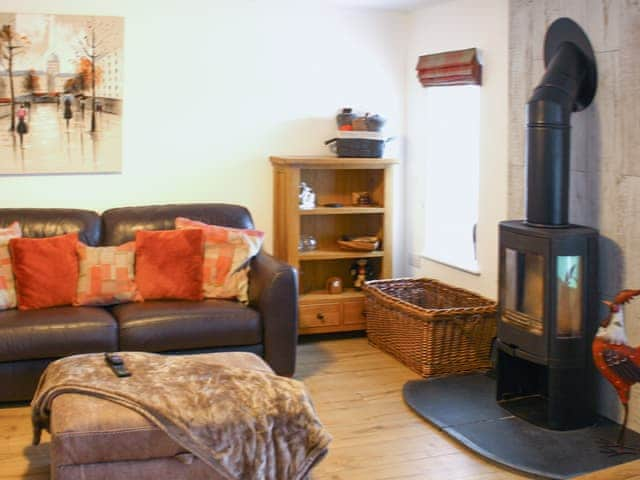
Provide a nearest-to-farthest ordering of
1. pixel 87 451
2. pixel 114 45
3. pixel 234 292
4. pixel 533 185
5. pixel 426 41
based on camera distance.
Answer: pixel 87 451 < pixel 533 185 < pixel 234 292 < pixel 114 45 < pixel 426 41

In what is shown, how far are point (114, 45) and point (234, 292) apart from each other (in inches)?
66.8

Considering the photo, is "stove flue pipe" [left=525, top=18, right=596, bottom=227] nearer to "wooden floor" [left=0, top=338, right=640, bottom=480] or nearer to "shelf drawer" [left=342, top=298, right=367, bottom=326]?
"wooden floor" [left=0, top=338, right=640, bottom=480]

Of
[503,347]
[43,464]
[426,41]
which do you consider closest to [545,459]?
[503,347]

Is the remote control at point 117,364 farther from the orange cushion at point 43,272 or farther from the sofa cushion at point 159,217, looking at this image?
the sofa cushion at point 159,217

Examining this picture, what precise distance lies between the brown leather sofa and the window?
4.31 ft

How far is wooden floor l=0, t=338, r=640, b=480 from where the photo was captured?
331 centimetres

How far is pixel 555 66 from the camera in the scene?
375cm

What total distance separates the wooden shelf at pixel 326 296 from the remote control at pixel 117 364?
6.32 feet

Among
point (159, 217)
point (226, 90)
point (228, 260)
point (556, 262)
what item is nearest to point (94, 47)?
point (226, 90)

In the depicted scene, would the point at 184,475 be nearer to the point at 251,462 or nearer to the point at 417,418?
the point at 251,462

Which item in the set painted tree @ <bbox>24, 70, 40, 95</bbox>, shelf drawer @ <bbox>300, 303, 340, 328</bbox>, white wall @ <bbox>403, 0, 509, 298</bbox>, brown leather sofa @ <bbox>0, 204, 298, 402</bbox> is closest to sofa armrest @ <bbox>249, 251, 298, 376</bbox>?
brown leather sofa @ <bbox>0, 204, 298, 402</bbox>

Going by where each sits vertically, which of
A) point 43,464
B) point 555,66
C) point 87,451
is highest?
point 555,66

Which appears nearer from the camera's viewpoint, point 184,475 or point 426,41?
point 184,475

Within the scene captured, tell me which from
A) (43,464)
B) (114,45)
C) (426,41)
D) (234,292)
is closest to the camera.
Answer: (43,464)
